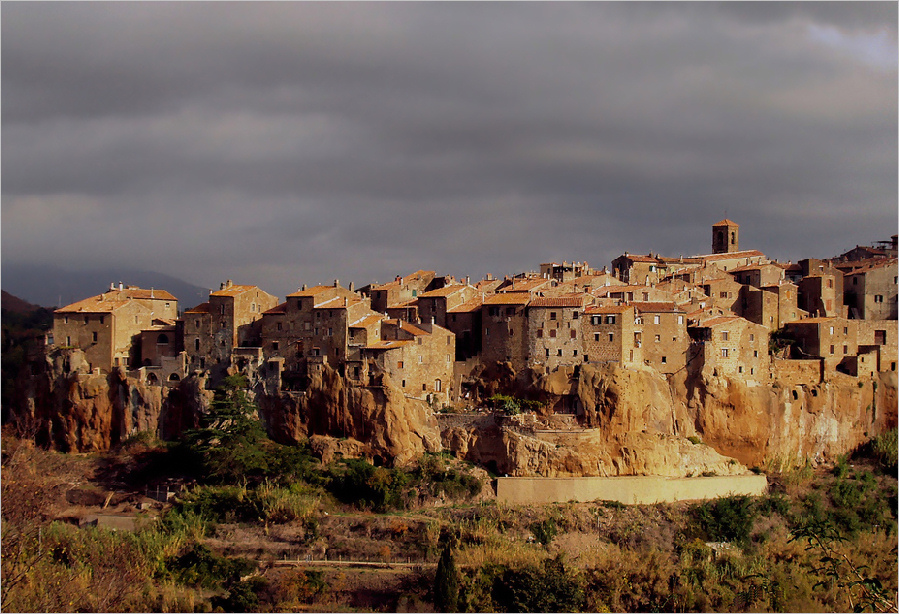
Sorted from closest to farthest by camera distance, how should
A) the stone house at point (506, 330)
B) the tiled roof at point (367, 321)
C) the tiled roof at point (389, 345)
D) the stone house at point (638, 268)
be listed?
the tiled roof at point (389, 345) < the tiled roof at point (367, 321) < the stone house at point (506, 330) < the stone house at point (638, 268)

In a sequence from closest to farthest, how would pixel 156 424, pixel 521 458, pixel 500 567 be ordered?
1. pixel 500 567
2. pixel 521 458
3. pixel 156 424

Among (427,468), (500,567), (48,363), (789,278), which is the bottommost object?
(500,567)

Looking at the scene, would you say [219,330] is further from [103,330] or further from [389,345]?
[389,345]

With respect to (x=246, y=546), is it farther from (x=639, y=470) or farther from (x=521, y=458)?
(x=639, y=470)

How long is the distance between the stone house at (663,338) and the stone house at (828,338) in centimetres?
800

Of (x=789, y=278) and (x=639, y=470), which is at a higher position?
(x=789, y=278)

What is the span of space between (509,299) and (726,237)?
81.4 feet

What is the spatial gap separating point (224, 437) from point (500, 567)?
48.6 feet

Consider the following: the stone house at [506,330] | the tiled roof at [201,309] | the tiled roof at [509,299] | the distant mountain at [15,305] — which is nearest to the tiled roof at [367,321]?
the stone house at [506,330]

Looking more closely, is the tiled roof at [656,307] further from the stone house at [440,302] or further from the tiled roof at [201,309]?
the tiled roof at [201,309]

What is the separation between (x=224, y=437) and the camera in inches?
2101

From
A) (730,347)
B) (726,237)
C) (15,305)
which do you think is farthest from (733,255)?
(15,305)

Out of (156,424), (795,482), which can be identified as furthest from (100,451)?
(795,482)

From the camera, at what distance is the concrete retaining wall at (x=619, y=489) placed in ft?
172
